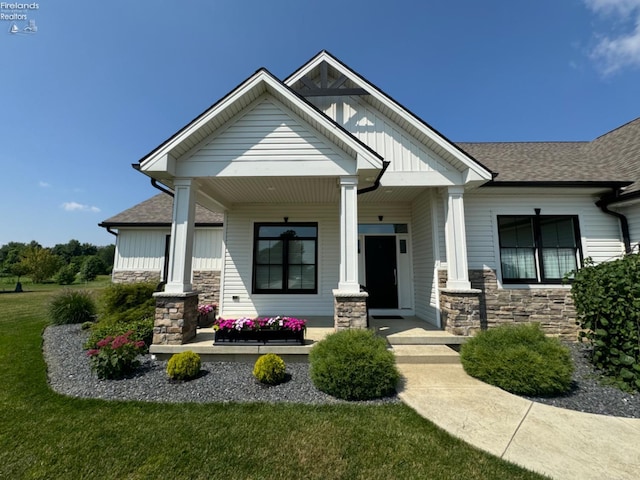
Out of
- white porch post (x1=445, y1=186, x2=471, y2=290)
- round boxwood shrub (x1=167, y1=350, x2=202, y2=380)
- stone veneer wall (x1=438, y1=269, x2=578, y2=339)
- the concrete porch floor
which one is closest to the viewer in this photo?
round boxwood shrub (x1=167, y1=350, x2=202, y2=380)

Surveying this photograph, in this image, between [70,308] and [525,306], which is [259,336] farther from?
[70,308]

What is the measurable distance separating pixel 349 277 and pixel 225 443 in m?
3.19

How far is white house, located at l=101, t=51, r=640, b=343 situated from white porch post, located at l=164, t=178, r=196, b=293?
3 cm

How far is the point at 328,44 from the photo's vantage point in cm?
727

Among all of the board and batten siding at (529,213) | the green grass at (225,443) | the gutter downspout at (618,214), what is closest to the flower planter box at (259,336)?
the green grass at (225,443)

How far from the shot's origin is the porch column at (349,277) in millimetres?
5020

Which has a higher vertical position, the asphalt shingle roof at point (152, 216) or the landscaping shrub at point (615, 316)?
the asphalt shingle roof at point (152, 216)

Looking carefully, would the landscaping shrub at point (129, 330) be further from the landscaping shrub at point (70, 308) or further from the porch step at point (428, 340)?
the porch step at point (428, 340)

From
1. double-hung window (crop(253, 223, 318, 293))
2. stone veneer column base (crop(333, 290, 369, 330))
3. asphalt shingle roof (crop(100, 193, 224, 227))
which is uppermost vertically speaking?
asphalt shingle roof (crop(100, 193, 224, 227))

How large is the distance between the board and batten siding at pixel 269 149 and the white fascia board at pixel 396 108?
2045mm

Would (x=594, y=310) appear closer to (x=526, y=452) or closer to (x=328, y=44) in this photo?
(x=526, y=452)

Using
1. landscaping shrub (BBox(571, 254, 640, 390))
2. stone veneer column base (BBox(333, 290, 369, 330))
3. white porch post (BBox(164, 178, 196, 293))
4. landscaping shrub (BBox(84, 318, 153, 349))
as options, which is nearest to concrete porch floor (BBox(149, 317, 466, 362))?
stone veneer column base (BBox(333, 290, 369, 330))

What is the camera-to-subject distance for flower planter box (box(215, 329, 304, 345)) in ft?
16.2

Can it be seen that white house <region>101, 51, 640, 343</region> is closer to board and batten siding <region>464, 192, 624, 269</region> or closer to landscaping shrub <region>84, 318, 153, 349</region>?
board and batten siding <region>464, 192, 624, 269</region>
